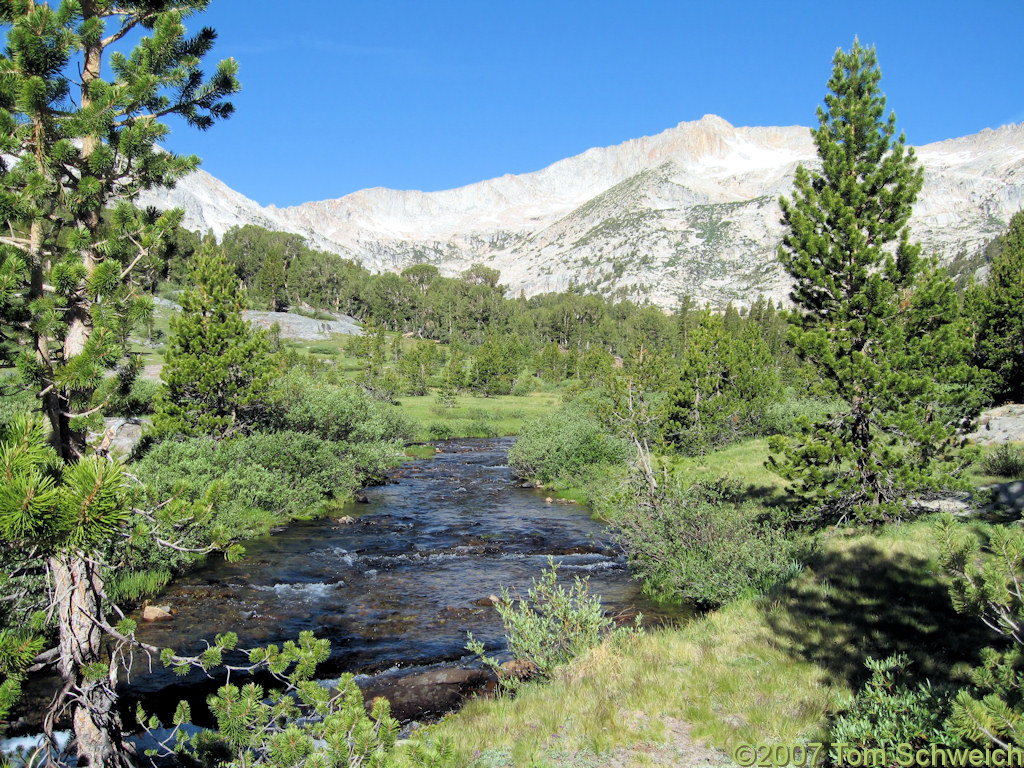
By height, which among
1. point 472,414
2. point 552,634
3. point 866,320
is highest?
point 866,320

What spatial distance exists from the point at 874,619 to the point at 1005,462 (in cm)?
1402

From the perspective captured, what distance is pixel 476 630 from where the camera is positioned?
1455cm

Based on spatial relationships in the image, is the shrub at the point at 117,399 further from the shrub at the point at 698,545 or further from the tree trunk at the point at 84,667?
the shrub at the point at 698,545

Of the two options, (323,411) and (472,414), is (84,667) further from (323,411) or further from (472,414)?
(472,414)

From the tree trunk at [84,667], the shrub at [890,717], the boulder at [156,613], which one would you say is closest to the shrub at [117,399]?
the tree trunk at [84,667]

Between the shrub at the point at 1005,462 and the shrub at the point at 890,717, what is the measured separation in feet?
52.5

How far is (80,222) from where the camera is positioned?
6.41m

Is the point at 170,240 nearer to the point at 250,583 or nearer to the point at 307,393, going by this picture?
the point at 250,583

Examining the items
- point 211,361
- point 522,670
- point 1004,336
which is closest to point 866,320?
point 522,670

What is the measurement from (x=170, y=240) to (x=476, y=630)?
11.3 m

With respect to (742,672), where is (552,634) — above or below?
below

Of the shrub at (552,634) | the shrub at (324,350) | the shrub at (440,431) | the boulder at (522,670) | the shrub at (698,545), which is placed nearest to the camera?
the shrub at (552,634)

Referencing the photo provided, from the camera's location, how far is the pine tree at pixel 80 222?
561 centimetres

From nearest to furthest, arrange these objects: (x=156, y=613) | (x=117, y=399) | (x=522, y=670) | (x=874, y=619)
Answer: (x=117, y=399) < (x=874, y=619) < (x=522, y=670) < (x=156, y=613)
